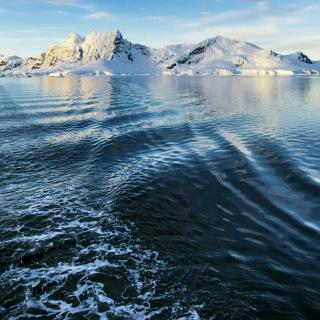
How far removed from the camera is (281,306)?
30.9ft

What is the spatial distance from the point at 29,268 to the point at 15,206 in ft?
18.5

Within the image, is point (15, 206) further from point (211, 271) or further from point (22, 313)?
point (211, 271)

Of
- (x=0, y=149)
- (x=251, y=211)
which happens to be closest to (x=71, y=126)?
(x=0, y=149)

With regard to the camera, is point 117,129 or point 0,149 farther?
point 117,129

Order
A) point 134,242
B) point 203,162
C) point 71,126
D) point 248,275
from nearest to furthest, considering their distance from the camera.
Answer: point 248,275, point 134,242, point 203,162, point 71,126

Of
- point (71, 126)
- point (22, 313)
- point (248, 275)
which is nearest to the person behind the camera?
point (22, 313)

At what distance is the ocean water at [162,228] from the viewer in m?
9.72

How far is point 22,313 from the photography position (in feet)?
30.5

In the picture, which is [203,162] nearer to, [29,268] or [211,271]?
[211,271]

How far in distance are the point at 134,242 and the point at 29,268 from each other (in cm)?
366

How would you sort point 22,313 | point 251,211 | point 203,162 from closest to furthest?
point 22,313, point 251,211, point 203,162

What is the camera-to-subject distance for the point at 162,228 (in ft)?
45.6

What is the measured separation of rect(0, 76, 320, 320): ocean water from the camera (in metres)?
9.72

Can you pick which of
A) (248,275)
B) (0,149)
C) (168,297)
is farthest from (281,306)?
(0,149)
